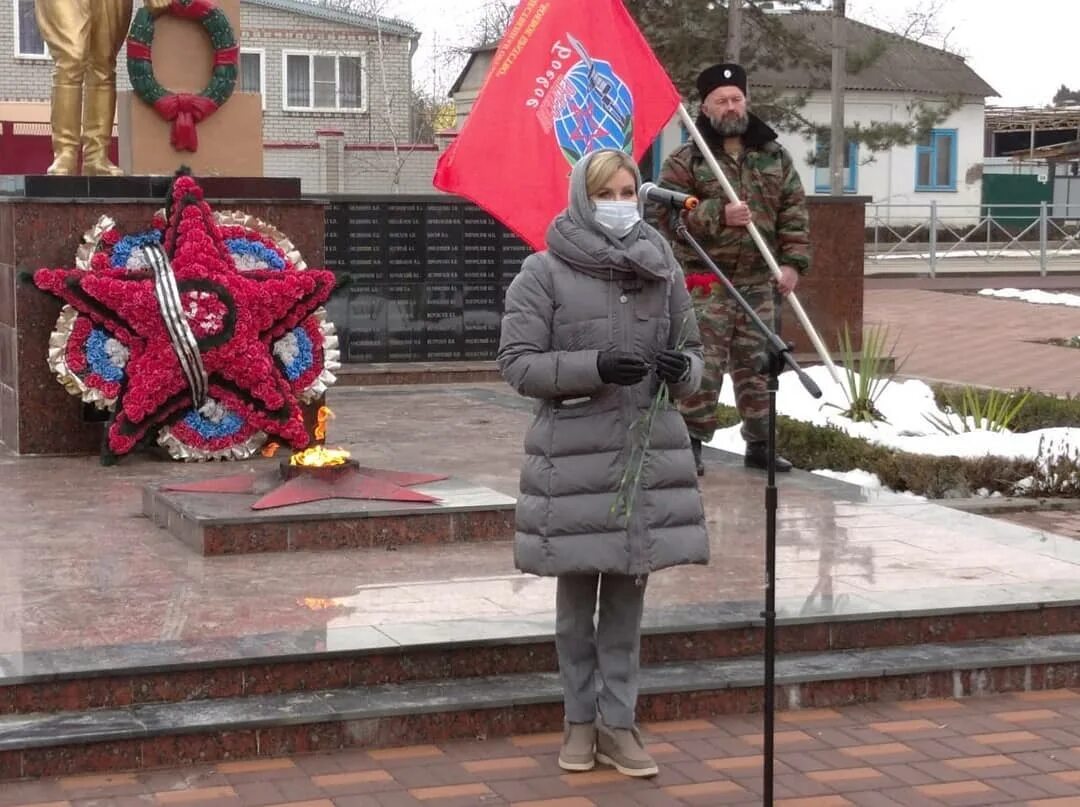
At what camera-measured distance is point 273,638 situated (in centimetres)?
550

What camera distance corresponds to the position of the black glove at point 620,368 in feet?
15.3

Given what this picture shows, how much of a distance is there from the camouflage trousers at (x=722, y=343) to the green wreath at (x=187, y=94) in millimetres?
2892

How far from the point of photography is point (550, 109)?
7609 millimetres

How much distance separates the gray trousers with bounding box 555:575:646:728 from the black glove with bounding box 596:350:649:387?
1.78 ft

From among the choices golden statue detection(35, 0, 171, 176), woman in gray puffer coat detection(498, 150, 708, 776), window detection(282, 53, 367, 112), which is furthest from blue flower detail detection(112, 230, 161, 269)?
window detection(282, 53, 367, 112)

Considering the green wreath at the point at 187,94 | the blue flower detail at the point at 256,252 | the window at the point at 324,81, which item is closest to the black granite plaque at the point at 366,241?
the green wreath at the point at 187,94

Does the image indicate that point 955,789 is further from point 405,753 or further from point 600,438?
point 405,753

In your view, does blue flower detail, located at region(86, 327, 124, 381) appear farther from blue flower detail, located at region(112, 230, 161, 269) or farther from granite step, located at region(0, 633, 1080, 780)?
granite step, located at region(0, 633, 1080, 780)

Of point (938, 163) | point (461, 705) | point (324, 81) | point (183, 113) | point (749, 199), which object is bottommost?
point (461, 705)

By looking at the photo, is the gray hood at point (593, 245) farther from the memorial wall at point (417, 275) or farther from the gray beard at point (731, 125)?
the memorial wall at point (417, 275)

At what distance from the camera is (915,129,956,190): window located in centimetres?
4662

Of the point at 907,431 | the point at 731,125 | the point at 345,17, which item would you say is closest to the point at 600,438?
the point at 731,125

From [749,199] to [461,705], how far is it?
3846 millimetres

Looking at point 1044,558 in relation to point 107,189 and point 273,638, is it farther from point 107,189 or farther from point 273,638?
point 107,189
